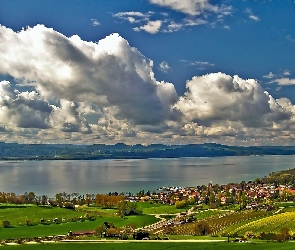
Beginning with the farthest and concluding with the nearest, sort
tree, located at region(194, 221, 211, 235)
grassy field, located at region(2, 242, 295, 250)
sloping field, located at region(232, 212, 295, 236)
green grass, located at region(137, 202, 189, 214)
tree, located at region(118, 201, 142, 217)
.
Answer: green grass, located at region(137, 202, 189, 214) → tree, located at region(118, 201, 142, 217) → tree, located at region(194, 221, 211, 235) → sloping field, located at region(232, 212, 295, 236) → grassy field, located at region(2, 242, 295, 250)

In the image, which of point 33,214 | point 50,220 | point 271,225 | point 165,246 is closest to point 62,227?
point 50,220

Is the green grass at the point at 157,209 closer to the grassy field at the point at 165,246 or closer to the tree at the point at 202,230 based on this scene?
the tree at the point at 202,230

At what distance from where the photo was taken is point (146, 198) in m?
124

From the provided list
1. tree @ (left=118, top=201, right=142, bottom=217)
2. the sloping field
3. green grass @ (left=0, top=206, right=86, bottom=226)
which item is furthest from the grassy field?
tree @ (left=118, top=201, right=142, bottom=217)

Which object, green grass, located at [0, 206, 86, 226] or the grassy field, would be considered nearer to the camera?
the grassy field

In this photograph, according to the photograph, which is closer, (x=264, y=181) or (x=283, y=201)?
(x=283, y=201)

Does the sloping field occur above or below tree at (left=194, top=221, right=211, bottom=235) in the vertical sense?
above

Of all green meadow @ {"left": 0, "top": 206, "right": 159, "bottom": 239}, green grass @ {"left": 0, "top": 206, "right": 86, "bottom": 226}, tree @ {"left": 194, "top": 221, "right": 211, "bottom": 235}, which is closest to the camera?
tree @ {"left": 194, "top": 221, "right": 211, "bottom": 235}

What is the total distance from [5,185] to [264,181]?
387 feet

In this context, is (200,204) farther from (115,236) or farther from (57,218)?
(115,236)

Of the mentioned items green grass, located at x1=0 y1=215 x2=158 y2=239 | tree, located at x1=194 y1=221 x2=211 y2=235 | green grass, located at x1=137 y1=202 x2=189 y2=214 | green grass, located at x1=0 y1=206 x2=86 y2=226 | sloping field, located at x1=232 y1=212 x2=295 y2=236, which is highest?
sloping field, located at x1=232 y1=212 x2=295 y2=236

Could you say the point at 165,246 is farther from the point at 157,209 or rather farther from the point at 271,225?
the point at 157,209

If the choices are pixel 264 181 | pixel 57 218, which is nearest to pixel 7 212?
pixel 57 218

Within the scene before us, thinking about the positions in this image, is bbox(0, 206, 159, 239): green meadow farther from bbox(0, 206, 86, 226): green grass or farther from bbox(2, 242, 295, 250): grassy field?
bbox(2, 242, 295, 250): grassy field
